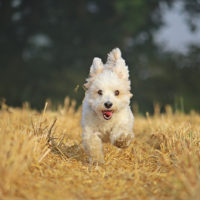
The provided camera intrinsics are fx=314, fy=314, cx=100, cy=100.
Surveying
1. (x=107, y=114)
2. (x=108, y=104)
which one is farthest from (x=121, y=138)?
(x=108, y=104)

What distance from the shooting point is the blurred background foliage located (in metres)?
18.3

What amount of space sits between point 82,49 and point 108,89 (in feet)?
51.9

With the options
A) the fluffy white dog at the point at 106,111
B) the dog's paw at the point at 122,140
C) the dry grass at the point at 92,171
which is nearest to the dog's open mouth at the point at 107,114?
the fluffy white dog at the point at 106,111

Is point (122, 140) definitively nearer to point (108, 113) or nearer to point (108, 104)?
point (108, 113)

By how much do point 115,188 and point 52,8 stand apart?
2013 centimetres

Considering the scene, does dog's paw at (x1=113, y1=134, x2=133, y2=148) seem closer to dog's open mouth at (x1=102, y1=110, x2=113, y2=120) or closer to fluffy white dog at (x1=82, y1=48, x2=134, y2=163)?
fluffy white dog at (x1=82, y1=48, x2=134, y2=163)

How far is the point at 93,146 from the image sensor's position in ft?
15.5

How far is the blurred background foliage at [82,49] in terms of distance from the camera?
60.0ft

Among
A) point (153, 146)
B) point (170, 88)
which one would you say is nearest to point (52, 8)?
point (170, 88)

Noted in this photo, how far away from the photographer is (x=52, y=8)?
21922 millimetres

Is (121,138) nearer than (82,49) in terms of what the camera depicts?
Yes

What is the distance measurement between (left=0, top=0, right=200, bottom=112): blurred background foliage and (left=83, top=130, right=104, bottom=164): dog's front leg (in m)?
13.1

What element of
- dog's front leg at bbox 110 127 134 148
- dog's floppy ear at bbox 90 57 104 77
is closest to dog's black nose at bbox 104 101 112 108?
dog's front leg at bbox 110 127 134 148

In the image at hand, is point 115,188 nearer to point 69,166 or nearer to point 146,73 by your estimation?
point 69,166
